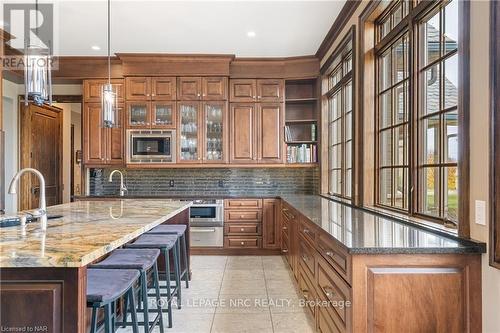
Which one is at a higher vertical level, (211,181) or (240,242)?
(211,181)

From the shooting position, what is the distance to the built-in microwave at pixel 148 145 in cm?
496

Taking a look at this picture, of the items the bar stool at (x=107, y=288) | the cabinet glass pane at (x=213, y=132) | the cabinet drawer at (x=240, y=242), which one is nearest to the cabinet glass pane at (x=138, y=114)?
the cabinet glass pane at (x=213, y=132)

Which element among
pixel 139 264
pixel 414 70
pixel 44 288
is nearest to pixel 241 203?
pixel 139 264

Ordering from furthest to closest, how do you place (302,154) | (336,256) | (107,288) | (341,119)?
(302,154) < (341,119) < (336,256) < (107,288)

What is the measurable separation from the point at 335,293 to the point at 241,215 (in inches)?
124

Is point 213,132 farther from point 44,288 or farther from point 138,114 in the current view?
point 44,288

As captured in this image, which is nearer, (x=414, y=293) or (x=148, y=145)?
(x=414, y=293)

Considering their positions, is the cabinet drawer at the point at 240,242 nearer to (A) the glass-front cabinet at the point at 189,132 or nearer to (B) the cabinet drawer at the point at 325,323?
(A) the glass-front cabinet at the point at 189,132

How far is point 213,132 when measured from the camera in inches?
201

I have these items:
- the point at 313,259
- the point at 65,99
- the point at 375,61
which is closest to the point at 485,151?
the point at 313,259

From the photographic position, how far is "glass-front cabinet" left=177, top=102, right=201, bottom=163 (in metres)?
5.04

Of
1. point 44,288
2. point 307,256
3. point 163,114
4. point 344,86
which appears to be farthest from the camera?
point 163,114

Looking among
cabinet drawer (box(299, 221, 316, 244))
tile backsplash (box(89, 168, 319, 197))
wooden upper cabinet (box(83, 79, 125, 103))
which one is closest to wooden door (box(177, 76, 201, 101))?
wooden upper cabinet (box(83, 79, 125, 103))

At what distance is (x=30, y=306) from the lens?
131cm
